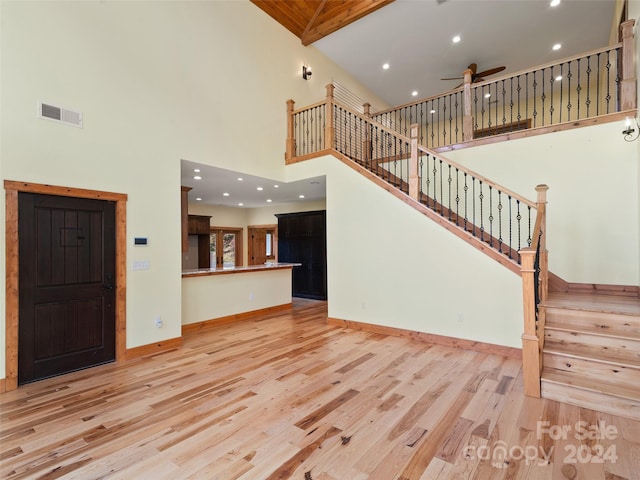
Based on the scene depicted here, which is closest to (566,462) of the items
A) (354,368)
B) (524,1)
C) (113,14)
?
(354,368)

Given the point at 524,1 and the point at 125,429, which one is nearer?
the point at 125,429

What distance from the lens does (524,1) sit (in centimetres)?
538

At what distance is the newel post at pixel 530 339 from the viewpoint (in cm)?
272

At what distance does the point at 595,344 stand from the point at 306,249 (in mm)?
6290

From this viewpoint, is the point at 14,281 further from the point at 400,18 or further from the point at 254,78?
the point at 400,18

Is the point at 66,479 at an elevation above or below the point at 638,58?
below

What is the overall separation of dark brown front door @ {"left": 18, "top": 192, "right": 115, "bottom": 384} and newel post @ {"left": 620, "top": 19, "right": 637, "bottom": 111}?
6.84 metres

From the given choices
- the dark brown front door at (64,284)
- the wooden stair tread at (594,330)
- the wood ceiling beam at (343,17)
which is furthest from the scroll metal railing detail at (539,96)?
the dark brown front door at (64,284)

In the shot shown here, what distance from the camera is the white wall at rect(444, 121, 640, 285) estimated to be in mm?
4137

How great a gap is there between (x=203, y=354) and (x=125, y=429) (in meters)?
1.60

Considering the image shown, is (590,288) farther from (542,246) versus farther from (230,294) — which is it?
(230,294)

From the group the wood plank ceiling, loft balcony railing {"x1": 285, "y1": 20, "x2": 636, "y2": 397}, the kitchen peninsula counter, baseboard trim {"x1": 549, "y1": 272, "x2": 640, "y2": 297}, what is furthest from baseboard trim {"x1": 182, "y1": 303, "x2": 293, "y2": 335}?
the wood plank ceiling

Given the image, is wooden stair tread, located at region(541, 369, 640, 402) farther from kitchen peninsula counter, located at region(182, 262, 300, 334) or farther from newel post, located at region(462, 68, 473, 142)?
kitchen peninsula counter, located at region(182, 262, 300, 334)

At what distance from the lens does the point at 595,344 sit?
2.95 metres
